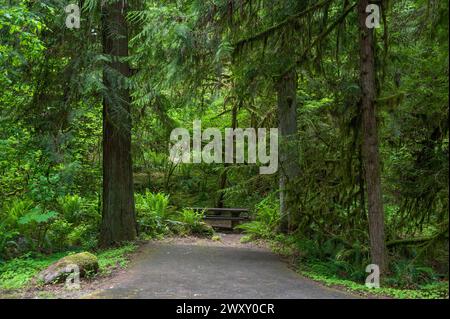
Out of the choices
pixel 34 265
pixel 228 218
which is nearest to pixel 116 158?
pixel 34 265

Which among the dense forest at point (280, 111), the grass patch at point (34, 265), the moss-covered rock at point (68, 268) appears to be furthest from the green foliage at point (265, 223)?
the moss-covered rock at point (68, 268)

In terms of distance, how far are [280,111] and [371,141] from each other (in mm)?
5277

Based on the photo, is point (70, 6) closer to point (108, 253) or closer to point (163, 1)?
point (163, 1)

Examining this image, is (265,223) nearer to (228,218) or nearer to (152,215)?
(228,218)

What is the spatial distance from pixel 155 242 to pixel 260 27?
604 cm

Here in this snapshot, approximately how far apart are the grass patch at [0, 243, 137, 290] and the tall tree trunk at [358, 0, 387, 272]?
4.80 m

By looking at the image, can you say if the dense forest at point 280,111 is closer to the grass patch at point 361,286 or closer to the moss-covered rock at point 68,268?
the grass patch at point 361,286

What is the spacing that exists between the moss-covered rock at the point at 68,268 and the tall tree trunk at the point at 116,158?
10.4ft

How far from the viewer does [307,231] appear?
11.1m

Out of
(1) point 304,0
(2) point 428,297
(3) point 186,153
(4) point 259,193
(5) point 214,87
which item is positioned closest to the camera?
(2) point 428,297

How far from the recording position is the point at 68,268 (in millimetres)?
7812

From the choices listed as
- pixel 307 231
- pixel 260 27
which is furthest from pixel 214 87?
pixel 307 231

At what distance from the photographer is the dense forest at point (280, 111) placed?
8148 mm

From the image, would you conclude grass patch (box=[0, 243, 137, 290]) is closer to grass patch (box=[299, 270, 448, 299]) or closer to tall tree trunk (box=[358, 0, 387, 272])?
grass patch (box=[299, 270, 448, 299])
